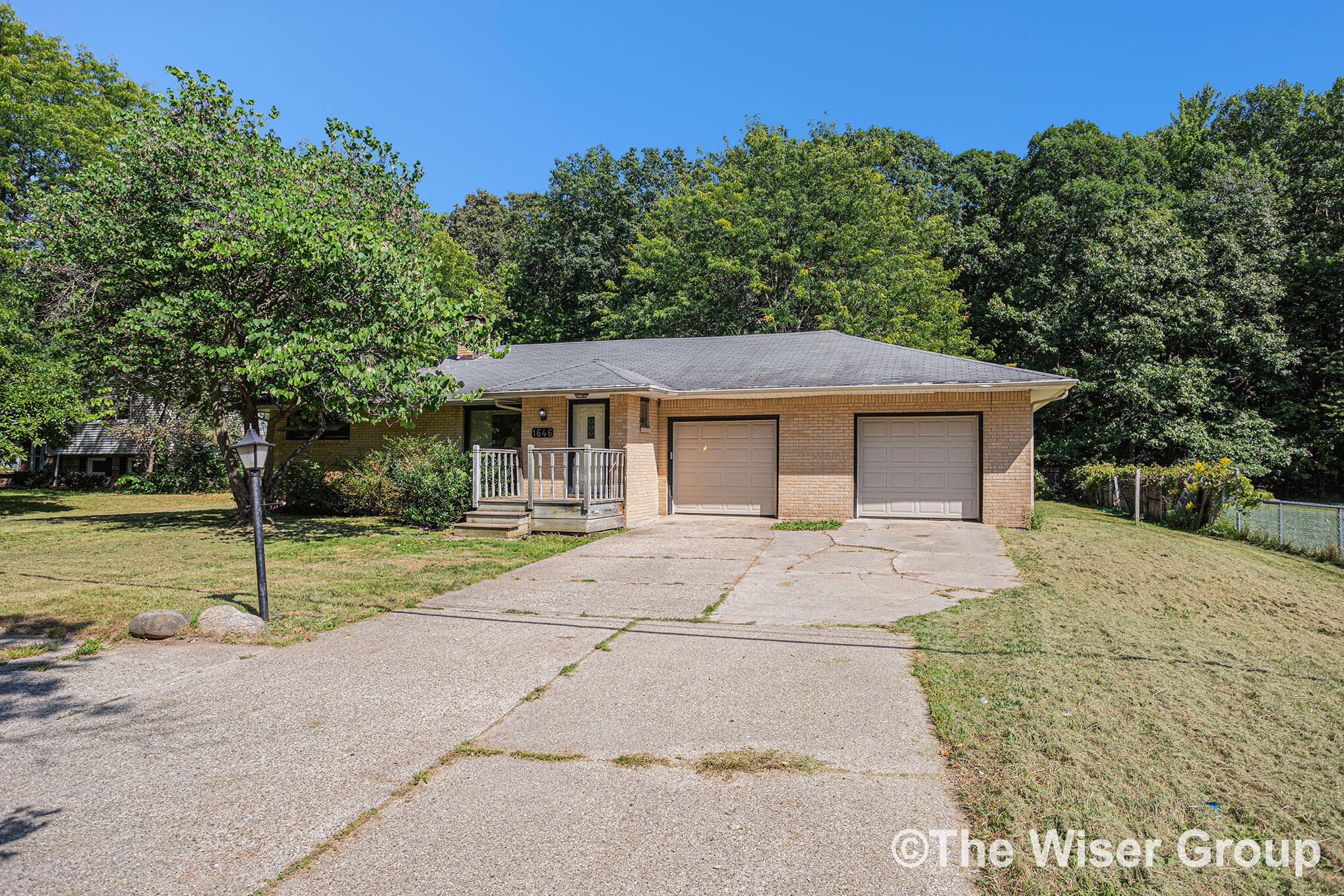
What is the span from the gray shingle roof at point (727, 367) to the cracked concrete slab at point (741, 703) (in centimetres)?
803

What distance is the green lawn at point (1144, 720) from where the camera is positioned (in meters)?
2.78

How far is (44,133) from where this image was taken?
21500mm

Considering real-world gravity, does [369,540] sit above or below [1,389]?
below

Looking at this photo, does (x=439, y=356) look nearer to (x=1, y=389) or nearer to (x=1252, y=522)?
(x=1, y=389)

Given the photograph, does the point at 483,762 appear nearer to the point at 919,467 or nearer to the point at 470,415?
the point at 919,467

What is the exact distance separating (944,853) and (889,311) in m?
24.2

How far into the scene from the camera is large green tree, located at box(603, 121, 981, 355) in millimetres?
25266

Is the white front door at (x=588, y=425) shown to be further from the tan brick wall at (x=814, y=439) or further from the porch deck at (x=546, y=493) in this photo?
the porch deck at (x=546, y=493)

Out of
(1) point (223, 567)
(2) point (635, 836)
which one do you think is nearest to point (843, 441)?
(1) point (223, 567)

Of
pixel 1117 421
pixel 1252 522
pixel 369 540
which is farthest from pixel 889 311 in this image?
pixel 369 540

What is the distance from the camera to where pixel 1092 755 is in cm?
343

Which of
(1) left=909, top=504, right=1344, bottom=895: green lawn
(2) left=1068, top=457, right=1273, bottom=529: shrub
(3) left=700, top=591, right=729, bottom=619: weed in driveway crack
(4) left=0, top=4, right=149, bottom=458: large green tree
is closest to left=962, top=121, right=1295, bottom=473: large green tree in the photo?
(2) left=1068, top=457, right=1273, bottom=529: shrub

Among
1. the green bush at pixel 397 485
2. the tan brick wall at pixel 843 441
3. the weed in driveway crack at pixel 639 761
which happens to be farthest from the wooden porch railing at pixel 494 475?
the weed in driveway crack at pixel 639 761

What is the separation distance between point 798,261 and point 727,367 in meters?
11.8
